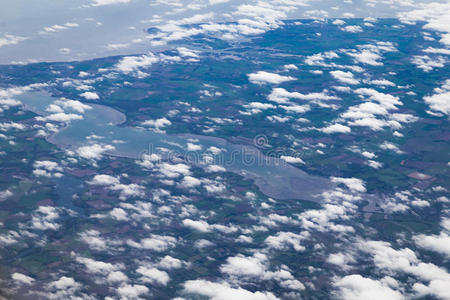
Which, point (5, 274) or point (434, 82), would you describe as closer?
point (5, 274)

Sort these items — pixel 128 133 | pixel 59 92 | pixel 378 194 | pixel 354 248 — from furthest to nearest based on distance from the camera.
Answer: pixel 59 92 → pixel 128 133 → pixel 378 194 → pixel 354 248

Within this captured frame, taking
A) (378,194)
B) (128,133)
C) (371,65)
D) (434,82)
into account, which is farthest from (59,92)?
(434,82)

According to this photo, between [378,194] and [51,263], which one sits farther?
[378,194]

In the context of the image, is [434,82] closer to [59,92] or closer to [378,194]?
[378,194]

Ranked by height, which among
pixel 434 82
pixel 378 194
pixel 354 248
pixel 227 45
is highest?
pixel 227 45

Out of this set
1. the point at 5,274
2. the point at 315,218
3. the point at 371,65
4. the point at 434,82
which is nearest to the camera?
the point at 5,274

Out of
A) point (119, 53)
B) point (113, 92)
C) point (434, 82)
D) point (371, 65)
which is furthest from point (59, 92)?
point (434, 82)

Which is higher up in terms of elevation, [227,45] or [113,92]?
[227,45]

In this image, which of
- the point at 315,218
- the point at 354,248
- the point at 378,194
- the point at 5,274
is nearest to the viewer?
the point at 5,274

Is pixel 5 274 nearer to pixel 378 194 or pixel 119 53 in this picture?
pixel 378 194
